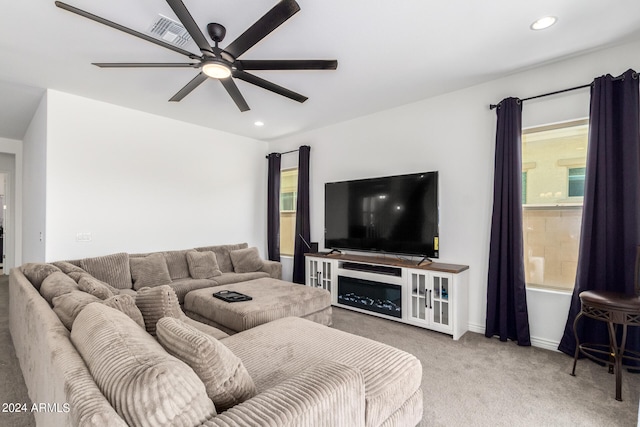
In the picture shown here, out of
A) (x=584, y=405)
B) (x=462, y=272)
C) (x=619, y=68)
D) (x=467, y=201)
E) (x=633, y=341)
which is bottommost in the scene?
(x=584, y=405)

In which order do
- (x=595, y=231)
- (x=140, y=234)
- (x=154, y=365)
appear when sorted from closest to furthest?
(x=154, y=365) → (x=595, y=231) → (x=140, y=234)

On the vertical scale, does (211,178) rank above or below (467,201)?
above

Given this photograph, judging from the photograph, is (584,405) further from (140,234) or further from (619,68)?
(140,234)

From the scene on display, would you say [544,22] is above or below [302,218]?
above

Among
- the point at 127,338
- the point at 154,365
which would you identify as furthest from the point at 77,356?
the point at 154,365

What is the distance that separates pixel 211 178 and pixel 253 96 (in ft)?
6.17

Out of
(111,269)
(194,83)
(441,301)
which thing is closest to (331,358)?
Answer: (441,301)

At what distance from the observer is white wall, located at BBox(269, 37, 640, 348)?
2818mm

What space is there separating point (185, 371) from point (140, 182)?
13.0 ft

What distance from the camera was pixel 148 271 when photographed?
12.1 ft

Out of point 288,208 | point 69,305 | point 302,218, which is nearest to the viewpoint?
point 69,305

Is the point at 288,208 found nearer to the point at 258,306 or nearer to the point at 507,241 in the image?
the point at 258,306

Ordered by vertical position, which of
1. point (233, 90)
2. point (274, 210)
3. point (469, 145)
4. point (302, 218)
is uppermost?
point (233, 90)

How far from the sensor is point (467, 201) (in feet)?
11.2
